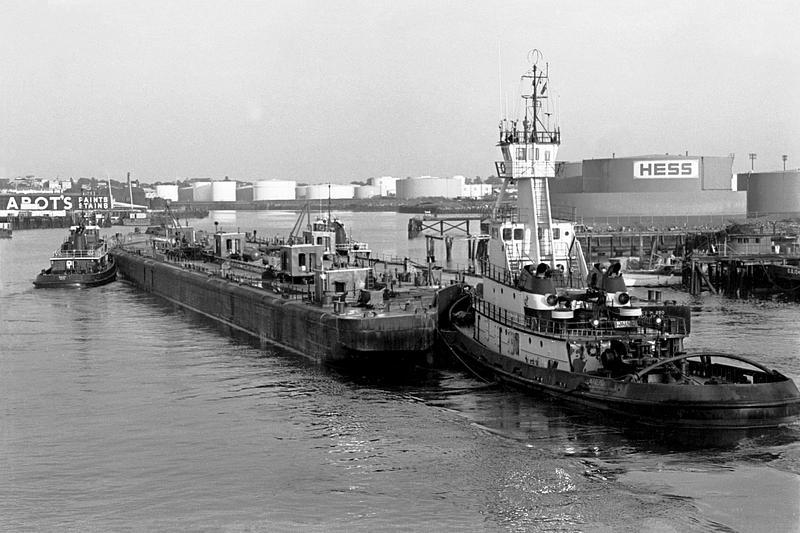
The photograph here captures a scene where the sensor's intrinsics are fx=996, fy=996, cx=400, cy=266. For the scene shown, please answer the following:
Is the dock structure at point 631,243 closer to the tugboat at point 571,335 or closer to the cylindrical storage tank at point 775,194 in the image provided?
Answer: the cylindrical storage tank at point 775,194

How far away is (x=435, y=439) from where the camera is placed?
28109 millimetres

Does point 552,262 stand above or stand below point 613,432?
above

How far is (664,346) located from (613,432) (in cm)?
434

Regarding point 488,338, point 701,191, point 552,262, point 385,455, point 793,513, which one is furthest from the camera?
point 701,191

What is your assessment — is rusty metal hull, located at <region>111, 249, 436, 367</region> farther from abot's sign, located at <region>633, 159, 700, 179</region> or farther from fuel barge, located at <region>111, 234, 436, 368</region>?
abot's sign, located at <region>633, 159, 700, 179</region>

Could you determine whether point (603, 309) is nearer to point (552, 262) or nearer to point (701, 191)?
point (552, 262)

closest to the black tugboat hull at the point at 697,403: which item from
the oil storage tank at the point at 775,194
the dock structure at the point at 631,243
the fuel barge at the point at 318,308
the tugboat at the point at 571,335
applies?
the tugboat at the point at 571,335

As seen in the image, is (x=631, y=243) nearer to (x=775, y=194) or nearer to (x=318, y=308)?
(x=775, y=194)

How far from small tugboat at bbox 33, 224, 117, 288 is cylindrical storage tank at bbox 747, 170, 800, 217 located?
64299 mm

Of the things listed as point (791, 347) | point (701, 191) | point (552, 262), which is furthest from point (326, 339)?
point (701, 191)

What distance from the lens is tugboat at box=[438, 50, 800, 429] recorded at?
90.1 feet

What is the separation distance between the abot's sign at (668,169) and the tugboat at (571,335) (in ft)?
197

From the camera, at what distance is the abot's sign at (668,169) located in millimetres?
99625

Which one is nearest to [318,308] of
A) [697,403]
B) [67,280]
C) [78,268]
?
[697,403]
